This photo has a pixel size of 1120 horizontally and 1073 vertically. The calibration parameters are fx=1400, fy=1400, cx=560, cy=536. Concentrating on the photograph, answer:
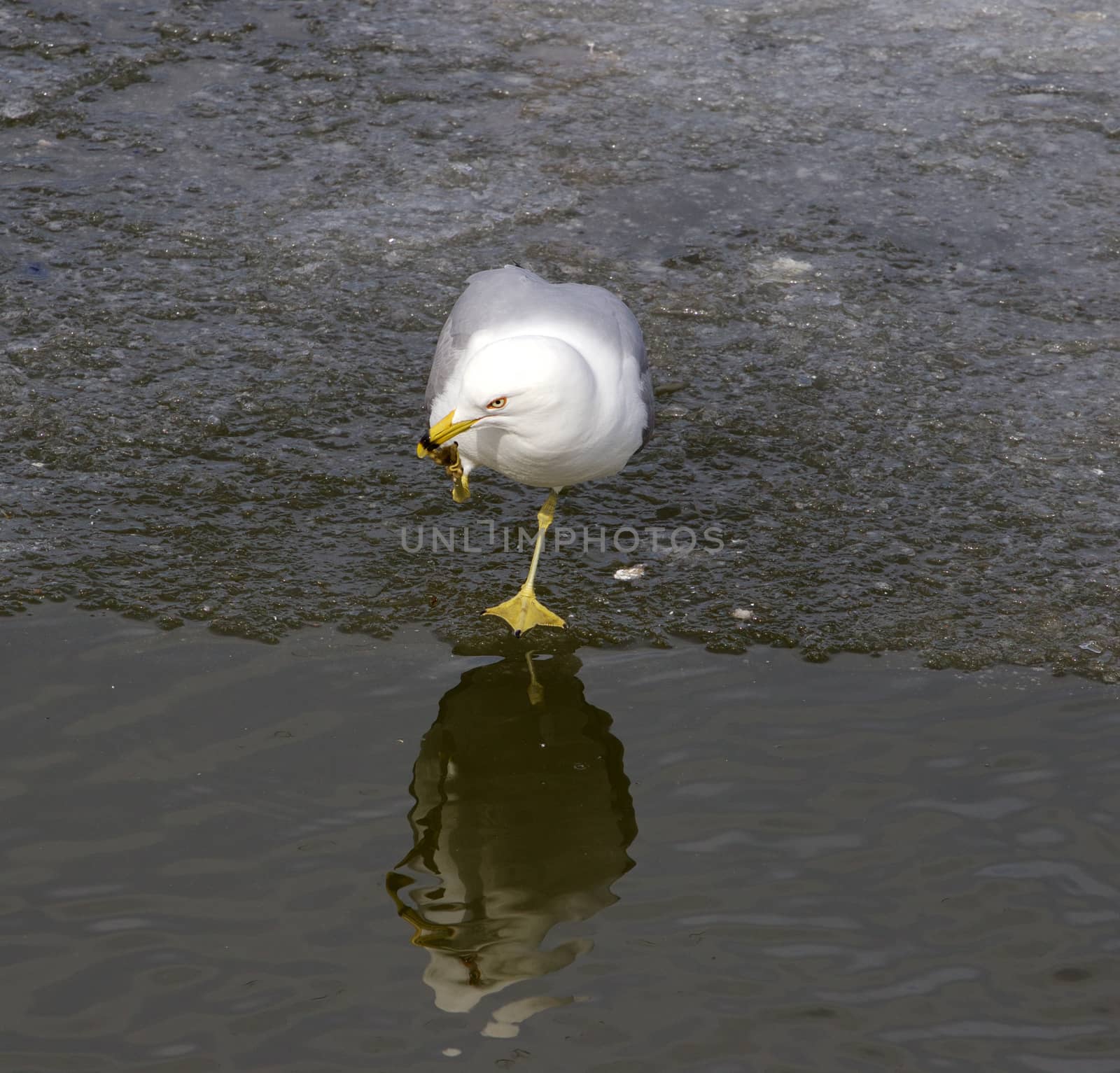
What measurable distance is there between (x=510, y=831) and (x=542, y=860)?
5.2 inches

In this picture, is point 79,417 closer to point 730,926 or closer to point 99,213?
point 99,213

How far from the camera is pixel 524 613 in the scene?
14.6 feet

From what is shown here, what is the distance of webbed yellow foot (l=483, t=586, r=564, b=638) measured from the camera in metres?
4.45

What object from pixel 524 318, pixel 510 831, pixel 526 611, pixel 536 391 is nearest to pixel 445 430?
pixel 536 391

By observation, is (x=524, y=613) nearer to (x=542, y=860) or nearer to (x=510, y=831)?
(x=510, y=831)

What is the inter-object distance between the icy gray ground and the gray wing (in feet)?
2.01

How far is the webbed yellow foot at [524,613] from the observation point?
4.45 meters

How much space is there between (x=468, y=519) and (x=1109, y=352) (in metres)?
2.81

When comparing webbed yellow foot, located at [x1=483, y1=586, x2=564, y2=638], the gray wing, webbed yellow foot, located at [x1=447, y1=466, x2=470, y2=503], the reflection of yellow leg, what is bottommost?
the reflection of yellow leg

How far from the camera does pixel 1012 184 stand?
696 cm

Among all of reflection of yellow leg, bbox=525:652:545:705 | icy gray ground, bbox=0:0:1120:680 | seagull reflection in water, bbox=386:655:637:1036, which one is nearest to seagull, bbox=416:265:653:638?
reflection of yellow leg, bbox=525:652:545:705

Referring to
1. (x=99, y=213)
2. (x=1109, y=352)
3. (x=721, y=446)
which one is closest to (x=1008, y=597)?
(x=721, y=446)

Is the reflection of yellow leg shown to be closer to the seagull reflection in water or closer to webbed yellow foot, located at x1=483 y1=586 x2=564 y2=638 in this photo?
the seagull reflection in water

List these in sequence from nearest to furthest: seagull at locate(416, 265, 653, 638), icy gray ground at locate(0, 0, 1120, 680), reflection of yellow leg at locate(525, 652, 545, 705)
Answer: seagull at locate(416, 265, 653, 638) < reflection of yellow leg at locate(525, 652, 545, 705) < icy gray ground at locate(0, 0, 1120, 680)
